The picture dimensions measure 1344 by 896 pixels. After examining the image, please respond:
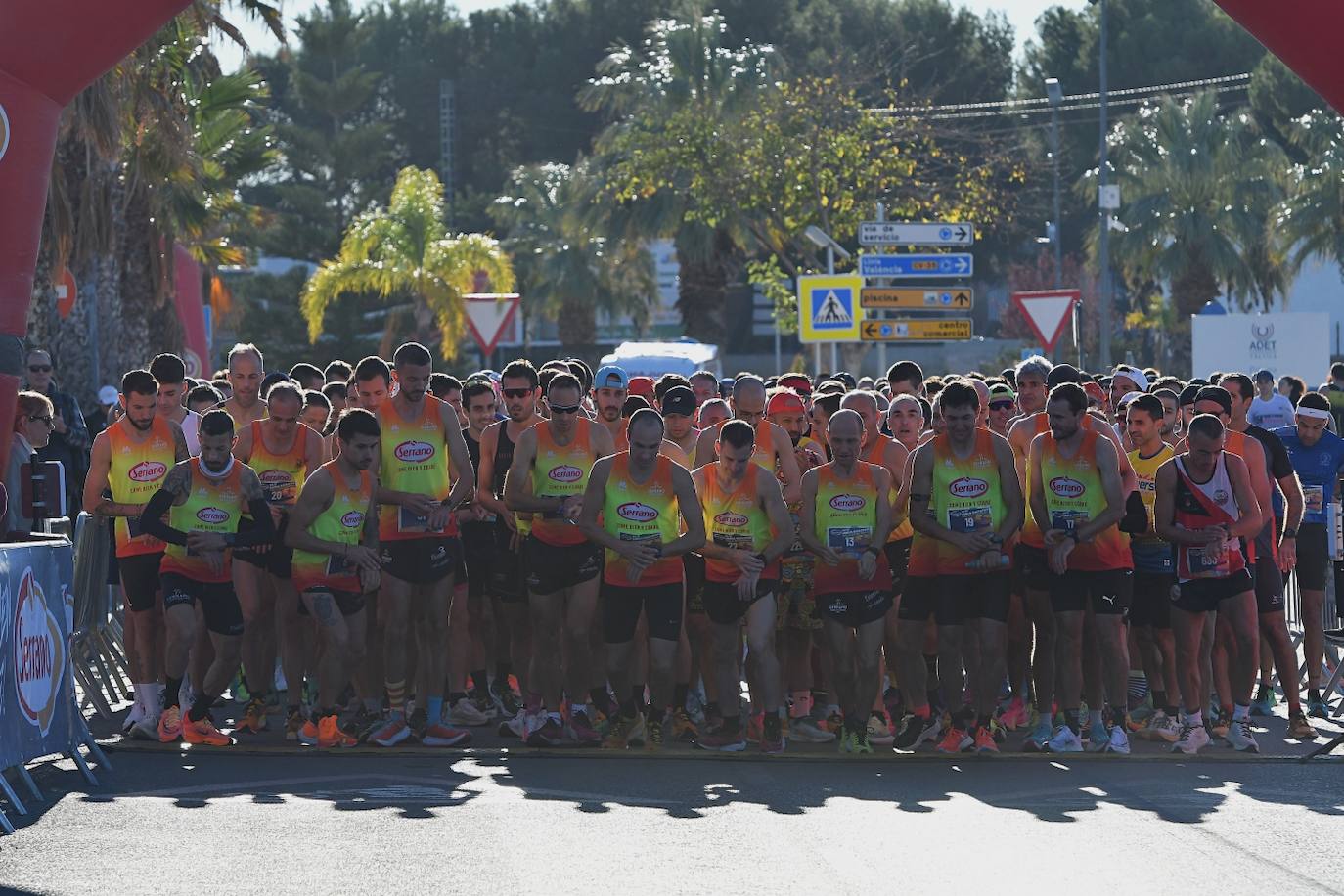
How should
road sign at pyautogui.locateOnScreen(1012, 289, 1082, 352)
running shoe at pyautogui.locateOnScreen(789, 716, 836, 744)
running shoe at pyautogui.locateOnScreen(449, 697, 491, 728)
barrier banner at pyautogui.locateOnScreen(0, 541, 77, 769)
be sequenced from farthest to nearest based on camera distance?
road sign at pyautogui.locateOnScreen(1012, 289, 1082, 352) → running shoe at pyautogui.locateOnScreen(449, 697, 491, 728) → running shoe at pyautogui.locateOnScreen(789, 716, 836, 744) → barrier banner at pyautogui.locateOnScreen(0, 541, 77, 769)

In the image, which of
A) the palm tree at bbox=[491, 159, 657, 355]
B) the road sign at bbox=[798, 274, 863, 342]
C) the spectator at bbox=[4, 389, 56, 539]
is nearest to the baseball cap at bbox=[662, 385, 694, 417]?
the spectator at bbox=[4, 389, 56, 539]

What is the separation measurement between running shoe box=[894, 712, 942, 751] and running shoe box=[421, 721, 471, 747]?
7.72 ft

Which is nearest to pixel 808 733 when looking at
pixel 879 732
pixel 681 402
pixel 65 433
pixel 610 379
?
pixel 879 732

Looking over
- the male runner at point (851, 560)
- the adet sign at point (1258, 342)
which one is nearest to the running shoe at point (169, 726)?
the male runner at point (851, 560)

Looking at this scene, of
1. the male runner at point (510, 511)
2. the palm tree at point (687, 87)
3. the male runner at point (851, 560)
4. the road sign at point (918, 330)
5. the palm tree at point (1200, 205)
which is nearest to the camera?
the male runner at point (851, 560)

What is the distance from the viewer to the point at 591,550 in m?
11.7

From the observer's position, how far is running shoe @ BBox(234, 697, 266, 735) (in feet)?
39.6

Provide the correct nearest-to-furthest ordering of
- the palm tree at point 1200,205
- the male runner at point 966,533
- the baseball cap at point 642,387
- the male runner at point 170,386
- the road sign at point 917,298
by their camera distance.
A: 1. the male runner at point 966,533
2. the male runner at point 170,386
3. the baseball cap at point 642,387
4. the road sign at point 917,298
5. the palm tree at point 1200,205

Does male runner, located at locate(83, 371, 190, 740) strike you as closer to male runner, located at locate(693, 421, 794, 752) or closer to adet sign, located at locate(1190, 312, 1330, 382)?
male runner, located at locate(693, 421, 794, 752)

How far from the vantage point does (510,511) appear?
39.6 ft

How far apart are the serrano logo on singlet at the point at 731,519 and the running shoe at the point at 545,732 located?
1.46m

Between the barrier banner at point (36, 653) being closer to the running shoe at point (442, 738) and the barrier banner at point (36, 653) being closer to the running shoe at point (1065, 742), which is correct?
the running shoe at point (442, 738)

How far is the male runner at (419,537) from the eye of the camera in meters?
11.6

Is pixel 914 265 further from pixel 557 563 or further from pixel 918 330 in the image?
pixel 557 563
